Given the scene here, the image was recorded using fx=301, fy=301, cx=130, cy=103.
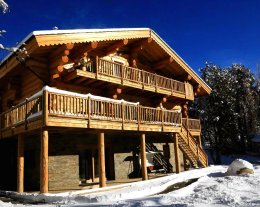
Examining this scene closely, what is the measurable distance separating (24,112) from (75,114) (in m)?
2.64

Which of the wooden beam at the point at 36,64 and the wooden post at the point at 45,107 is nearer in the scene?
the wooden post at the point at 45,107

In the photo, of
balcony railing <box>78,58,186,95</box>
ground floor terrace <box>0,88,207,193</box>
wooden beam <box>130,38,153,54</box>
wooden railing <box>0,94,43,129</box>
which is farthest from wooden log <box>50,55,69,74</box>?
wooden beam <box>130,38,153,54</box>

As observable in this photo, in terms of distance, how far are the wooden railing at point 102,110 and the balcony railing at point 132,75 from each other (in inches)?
104

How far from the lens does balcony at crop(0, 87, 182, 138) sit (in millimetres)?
12375

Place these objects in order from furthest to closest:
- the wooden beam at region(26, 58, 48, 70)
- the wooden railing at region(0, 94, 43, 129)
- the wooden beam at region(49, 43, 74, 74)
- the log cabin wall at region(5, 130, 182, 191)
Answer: the wooden beam at region(26, 58, 48, 70) → the log cabin wall at region(5, 130, 182, 191) → the wooden beam at region(49, 43, 74, 74) → the wooden railing at region(0, 94, 43, 129)

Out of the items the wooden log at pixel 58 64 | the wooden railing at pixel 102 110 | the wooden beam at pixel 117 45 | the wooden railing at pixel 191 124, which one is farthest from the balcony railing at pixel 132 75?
the wooden railing at pixel 102 110

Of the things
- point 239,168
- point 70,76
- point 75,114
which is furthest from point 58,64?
point 239,168

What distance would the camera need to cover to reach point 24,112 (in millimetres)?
14000

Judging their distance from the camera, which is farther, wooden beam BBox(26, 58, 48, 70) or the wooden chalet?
wooden beam BBox(26, 58, 48, 70)

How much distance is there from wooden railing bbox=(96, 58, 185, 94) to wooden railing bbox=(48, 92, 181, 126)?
2.73 metres

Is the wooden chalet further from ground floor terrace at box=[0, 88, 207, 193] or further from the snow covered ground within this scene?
the snow covered ground

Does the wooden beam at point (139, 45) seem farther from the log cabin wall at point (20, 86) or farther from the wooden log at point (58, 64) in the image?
the log cabin wall at point (20, 86)

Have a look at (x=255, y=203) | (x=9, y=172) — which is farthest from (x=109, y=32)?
(x=255, y=203)

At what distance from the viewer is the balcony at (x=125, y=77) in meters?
16.9
